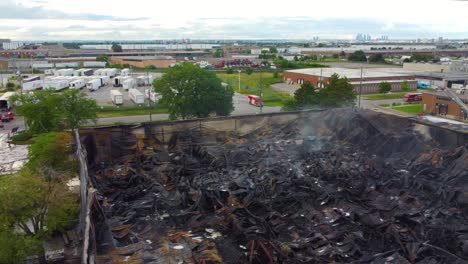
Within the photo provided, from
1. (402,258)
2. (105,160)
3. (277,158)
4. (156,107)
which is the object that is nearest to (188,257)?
(402,258)

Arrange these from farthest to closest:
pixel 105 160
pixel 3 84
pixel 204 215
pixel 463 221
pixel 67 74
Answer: pixel 67 74 → pixel 3 84 → pixel 105 160 → pixel 204 215 → pixel 463 221

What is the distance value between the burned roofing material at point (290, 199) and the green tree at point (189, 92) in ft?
15.0

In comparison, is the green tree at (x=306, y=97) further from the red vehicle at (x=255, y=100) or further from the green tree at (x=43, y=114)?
the green tree at (x=43, y=114)

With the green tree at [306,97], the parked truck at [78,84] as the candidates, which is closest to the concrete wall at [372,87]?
the green tree at [306,97]

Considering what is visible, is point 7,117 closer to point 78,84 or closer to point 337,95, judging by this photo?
point 78,84

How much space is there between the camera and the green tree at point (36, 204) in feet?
24.6

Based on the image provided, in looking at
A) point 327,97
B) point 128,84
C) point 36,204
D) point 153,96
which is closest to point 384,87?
point 327,97

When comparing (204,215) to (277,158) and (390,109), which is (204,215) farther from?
(390,109)

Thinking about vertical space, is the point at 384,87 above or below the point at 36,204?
above

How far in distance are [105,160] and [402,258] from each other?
9.07 m

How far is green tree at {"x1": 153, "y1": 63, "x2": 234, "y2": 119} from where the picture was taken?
17906 millimetres

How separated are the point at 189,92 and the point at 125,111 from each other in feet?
29.9

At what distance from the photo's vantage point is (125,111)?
25297 mm

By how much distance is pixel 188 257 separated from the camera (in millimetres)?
6738
